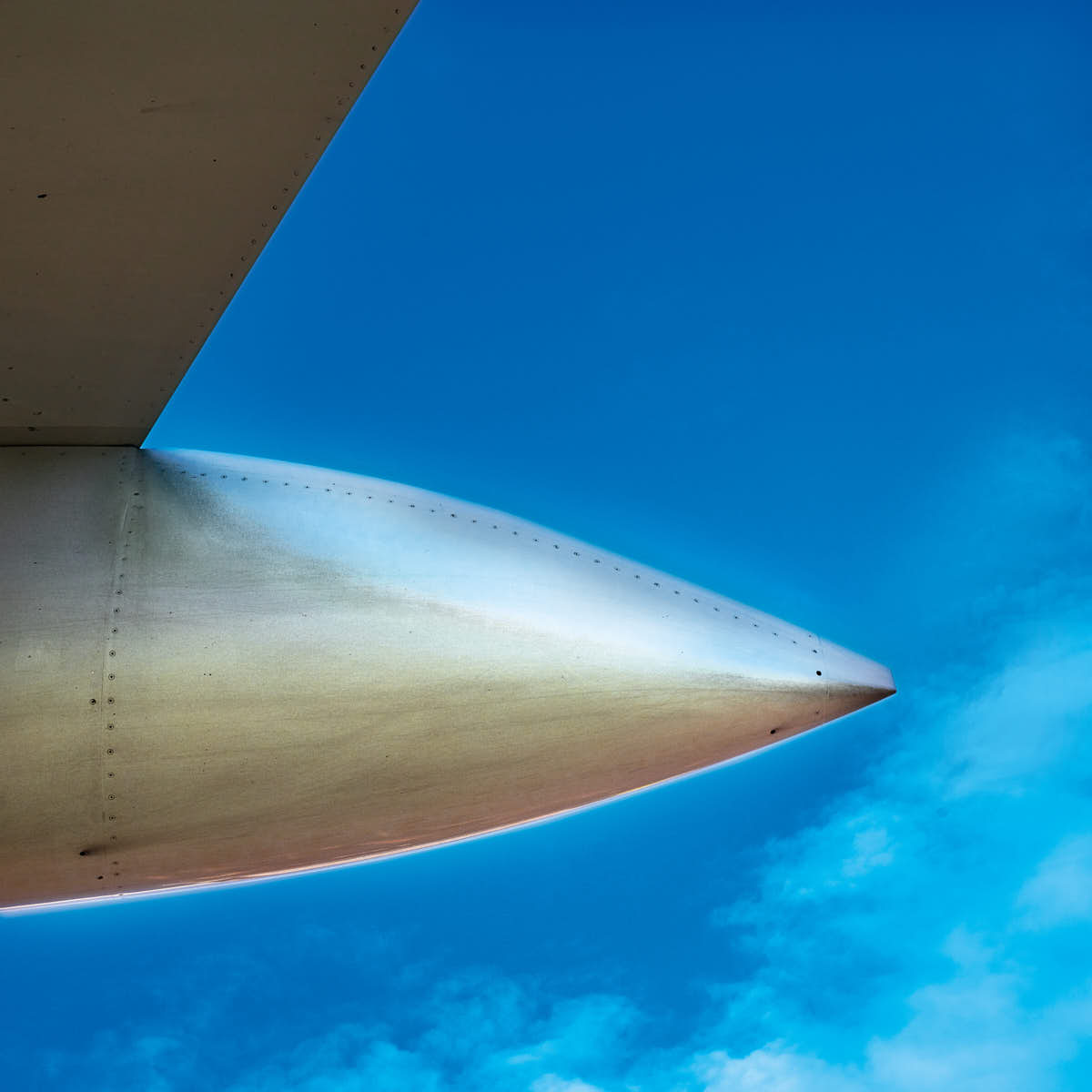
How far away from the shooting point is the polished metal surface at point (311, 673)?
11.9ft

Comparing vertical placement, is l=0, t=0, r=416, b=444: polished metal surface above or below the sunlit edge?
above

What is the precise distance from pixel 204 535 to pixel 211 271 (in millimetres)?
896

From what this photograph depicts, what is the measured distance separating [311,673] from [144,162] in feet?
5.22

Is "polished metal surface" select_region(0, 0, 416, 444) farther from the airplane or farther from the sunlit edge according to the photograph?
the sunlit edge

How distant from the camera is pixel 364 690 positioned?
3.72m

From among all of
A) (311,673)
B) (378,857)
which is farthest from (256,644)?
(378,857)

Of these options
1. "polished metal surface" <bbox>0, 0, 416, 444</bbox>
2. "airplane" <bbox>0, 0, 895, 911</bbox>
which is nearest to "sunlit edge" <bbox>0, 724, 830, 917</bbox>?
"airplane" <bbox>0, 0, 895, 911</bbox>

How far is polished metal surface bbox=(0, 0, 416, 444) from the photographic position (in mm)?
2584

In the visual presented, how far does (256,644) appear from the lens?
3.66 m

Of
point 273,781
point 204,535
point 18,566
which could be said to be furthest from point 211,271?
point 273,781

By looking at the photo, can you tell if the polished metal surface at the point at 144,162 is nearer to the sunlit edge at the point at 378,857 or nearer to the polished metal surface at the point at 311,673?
the polished metal surface at the point at 311,673

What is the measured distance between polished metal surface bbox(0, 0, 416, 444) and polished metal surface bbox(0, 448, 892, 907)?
0.52 m

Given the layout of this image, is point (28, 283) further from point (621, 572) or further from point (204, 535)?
point (621, 572)

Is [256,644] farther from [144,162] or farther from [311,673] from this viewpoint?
[144,162]
